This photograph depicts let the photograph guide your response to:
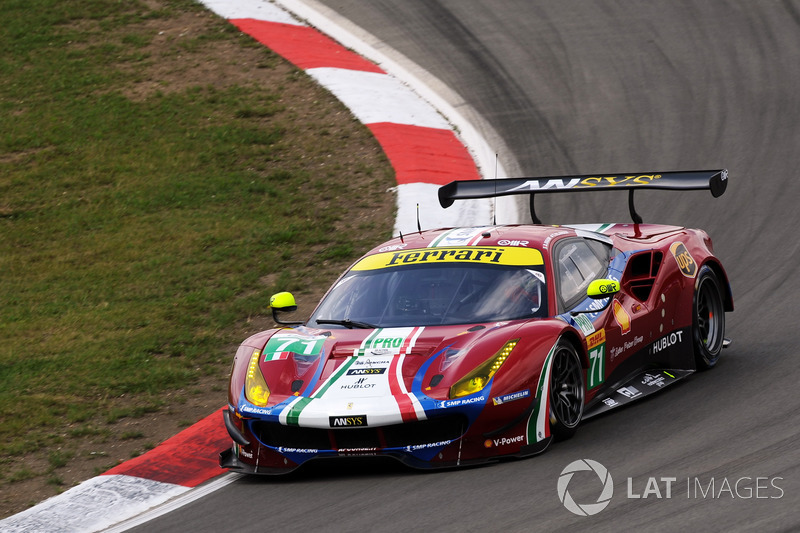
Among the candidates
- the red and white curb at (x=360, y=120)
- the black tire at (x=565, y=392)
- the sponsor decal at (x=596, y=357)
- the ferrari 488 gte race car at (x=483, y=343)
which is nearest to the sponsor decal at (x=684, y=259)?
the ferrari 488 gte race car at (x=483, y=343)

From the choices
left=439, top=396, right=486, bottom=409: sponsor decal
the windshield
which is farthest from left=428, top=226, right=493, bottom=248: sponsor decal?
left=439, top=396, right=486, bottom=409: sponsor decal

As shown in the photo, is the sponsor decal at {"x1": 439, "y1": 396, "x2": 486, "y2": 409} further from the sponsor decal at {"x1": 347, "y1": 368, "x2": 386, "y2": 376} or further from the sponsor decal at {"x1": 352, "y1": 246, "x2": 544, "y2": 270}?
the sponsor decal at {"x1": 352, "y1": 246, "x2": 544, "y2": 270}

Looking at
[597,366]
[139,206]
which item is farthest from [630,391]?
[139,206]

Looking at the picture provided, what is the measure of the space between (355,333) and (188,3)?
11.4 metres

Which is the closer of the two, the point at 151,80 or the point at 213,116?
the point at 213,116

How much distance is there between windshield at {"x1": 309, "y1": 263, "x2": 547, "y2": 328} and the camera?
22.3 ft

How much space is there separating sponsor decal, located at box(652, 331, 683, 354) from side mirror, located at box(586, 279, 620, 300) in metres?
0.94

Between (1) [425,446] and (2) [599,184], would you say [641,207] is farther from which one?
(1) [425,446]

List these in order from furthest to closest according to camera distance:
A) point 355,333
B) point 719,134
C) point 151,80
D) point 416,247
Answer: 1. point 151,80
2. point 719,134
3. point 416,247
4. point 355,333

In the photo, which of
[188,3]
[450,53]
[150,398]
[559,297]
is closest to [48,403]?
[150,398]

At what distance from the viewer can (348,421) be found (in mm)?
6012

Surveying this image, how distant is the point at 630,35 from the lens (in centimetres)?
1565

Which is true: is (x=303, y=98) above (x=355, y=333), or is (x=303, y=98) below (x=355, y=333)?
above

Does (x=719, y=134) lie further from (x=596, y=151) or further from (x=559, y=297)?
(x=559, y=297)
